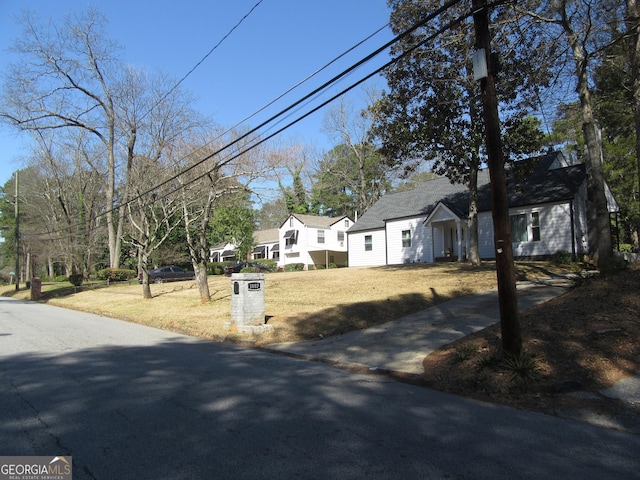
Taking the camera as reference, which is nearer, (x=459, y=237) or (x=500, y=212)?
(x=500, y=212)

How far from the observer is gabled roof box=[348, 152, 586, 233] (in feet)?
77.5

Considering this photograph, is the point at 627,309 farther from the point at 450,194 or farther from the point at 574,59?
the point at 450,194

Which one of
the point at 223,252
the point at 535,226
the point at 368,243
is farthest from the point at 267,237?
the point at 535,226

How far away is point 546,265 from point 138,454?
20061 mm

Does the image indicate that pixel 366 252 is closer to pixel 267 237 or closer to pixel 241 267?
pixel 241 267

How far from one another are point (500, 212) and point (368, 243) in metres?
27.7

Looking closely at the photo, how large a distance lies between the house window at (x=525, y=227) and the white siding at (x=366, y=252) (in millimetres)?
9990

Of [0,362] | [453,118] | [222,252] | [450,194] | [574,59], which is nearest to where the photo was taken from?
[0,362]

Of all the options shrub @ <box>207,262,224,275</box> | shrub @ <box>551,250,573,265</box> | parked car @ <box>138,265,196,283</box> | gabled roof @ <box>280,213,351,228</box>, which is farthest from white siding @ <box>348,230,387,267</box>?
shrub @ <box>207,262,224,275</box>

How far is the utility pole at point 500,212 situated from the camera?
7105 mm

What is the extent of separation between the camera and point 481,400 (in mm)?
6258

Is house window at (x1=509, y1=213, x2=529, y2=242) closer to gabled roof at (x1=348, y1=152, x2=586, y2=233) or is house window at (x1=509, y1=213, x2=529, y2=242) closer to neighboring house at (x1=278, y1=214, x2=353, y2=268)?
gabled roof at (x1=348, y1=152, x2=586, y2=233)

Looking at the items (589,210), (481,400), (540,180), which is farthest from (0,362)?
(540,180)

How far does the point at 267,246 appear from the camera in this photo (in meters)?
59.4
